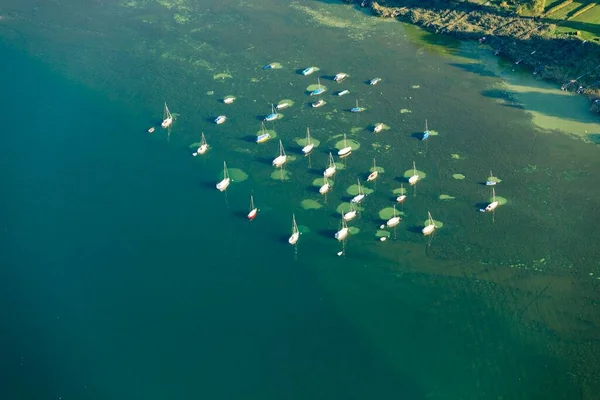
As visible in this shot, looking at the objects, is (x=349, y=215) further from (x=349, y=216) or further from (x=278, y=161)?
(x=278, y=161)

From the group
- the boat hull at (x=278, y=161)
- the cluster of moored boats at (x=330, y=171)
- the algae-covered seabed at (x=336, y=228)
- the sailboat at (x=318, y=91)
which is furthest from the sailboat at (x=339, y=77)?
the boat hull at (x=278, y=161)

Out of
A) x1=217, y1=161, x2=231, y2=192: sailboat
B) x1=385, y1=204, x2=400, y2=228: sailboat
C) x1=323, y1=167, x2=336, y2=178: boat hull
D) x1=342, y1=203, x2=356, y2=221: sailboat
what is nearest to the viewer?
x1=385, y1=204, x2=400, y2=228: sailboat

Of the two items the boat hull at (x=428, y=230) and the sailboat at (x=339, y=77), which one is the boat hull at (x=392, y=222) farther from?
the sailboat at (x=339, y=77)

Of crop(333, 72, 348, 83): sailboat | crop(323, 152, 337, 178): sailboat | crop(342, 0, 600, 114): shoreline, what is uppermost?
crop(342, 0, 600, 114): shoreline

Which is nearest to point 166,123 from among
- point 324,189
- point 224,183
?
point 224,183

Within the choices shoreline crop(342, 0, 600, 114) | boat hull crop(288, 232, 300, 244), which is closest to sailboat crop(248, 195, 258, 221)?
boat hull crop(288, 232, 300, 244)

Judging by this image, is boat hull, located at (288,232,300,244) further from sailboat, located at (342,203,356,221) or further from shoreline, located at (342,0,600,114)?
shoreline, located at (342,0,600,114)
